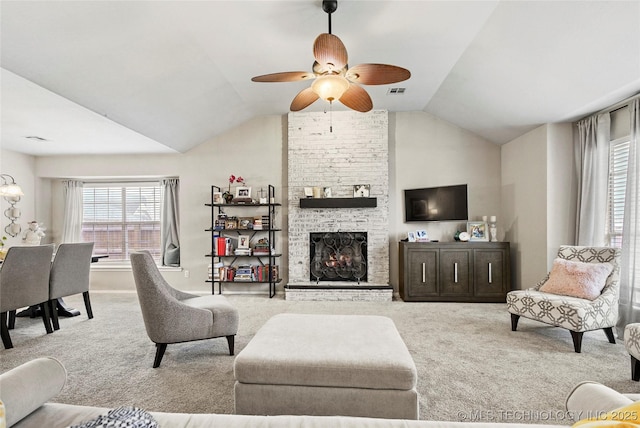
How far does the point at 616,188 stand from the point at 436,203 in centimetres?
211

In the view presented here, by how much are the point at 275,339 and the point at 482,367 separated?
5.61ft

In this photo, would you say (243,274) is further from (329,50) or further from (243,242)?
(329,50)

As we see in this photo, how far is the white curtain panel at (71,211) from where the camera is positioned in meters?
6.11

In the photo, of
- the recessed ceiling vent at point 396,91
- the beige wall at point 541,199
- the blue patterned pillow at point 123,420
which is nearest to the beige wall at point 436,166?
the beige wall at point 541,199

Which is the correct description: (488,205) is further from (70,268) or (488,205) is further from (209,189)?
(70,268)

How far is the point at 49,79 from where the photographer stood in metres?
3.07

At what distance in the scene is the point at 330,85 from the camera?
8.35 ft

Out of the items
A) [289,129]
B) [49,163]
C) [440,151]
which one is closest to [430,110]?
[440,151]

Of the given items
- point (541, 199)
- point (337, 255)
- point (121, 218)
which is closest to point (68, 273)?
point (121, 218)

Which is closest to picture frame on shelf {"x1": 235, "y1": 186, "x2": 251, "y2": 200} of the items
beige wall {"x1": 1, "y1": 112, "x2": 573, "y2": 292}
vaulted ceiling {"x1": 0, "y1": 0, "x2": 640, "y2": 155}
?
beige wall {"x1": 1, "y1": 112, "x2": 573, "y2": 292}

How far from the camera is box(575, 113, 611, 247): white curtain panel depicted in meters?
3.73

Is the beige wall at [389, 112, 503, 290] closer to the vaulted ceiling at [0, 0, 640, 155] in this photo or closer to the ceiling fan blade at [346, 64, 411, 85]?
the vaulted ceiling at [0, 0, 640, 155]

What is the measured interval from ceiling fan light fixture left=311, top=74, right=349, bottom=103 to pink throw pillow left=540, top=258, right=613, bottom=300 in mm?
2886

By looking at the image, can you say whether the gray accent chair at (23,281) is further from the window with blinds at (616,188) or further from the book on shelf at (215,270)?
the window with blinds at (616,188)
